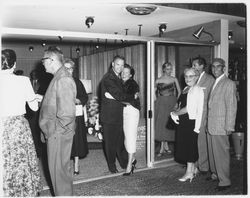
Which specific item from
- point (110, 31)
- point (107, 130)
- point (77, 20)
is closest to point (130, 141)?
point (107, 130)

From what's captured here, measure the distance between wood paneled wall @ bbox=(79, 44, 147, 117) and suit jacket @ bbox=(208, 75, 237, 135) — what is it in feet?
11.8

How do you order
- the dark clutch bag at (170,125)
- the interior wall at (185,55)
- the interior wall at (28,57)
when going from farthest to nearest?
the interior wall at (28,57) → the interior wall at (185,55) → the dark clutch bag at (170,125)

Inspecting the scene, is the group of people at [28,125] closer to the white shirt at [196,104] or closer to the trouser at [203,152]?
the white shirt at [196,104]

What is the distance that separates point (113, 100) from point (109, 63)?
5.04 metres

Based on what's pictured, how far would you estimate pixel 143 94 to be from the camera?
730cm

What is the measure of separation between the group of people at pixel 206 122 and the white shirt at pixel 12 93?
200 centimetres

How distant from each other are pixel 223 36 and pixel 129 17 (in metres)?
1.74

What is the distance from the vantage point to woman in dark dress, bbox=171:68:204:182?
3.83m

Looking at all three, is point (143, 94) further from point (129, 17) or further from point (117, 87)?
point (117, 87)

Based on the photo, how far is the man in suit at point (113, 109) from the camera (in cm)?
417


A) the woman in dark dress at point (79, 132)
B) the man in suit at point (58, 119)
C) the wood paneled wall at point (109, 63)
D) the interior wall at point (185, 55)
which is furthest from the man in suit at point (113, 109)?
the wood paneled wall at point (109, 63)

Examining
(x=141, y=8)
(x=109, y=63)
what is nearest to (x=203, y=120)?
(x=141, y=8)

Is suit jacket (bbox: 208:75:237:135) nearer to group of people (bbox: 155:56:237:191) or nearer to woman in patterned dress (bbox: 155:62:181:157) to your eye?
group of people (bbox: 155:56:237:191)

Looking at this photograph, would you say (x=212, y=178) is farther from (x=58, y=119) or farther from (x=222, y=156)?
(x=58, y=119)
